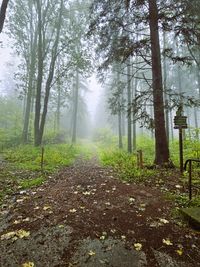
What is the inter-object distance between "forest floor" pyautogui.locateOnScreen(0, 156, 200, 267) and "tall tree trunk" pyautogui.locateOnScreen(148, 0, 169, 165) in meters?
3.02

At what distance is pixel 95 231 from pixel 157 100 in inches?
250

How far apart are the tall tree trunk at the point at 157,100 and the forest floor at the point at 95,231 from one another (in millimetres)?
3025

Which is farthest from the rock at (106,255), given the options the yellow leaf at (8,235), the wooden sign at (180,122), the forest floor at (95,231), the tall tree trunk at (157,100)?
the tall tree trunk at (157,100)

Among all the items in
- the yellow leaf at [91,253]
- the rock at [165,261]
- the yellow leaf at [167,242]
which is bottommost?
the rock at [165,261]

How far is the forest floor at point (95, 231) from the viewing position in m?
3.17

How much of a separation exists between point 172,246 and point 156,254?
1.19 feet

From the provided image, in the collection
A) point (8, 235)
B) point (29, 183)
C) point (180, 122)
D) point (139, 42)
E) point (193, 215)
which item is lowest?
point (8, 235)

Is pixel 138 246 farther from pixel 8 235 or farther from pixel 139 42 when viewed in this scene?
pixel 139 42

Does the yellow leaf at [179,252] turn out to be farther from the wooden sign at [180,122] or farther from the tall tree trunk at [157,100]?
the tall tree trunk at [157,100]

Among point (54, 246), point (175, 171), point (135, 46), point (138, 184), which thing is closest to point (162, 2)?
point (135, 46)

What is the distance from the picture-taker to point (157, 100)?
29.4 feet

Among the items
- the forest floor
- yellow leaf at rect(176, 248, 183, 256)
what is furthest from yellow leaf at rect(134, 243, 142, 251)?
yellow leaf at rect(176, 248, 183, 256)

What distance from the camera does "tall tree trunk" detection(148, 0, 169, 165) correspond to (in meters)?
8.84

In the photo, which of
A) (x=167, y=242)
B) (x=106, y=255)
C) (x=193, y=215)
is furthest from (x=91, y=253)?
(x=193, y=215)
